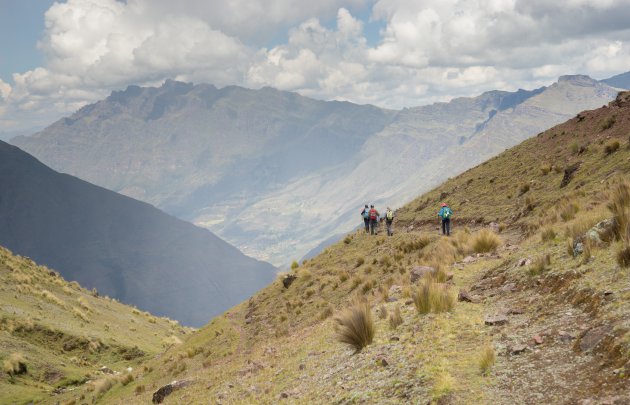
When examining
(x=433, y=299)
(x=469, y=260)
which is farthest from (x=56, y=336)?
(x=433, y=299)

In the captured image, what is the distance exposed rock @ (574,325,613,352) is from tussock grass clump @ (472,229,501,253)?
12.6 m

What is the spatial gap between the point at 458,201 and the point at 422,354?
108 ft

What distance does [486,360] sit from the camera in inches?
308

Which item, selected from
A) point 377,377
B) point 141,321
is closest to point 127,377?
point 377,377

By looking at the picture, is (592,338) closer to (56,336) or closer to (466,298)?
(466,298)

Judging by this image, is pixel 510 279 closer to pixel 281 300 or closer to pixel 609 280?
pixel 609 280

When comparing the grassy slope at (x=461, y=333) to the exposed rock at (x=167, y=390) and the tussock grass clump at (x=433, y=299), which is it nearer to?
the tussock grass clump at (x=433, y=299)

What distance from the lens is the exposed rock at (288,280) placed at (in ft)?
115

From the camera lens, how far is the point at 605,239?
11141 mm

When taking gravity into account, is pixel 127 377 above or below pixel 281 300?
below

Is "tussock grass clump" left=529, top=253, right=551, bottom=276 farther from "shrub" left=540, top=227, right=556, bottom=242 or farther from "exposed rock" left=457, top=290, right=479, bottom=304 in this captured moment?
"shrub" left=540, top=227, right=556, bottom=242

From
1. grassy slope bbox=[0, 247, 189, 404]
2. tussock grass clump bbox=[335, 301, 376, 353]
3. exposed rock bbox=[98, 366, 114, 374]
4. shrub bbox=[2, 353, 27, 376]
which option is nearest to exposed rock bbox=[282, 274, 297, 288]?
grassy slope bbox=[0, 247, 189, 404]

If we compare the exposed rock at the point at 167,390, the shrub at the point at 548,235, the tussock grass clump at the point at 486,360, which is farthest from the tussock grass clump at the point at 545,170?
the tussock grass clump at the point at 486,360

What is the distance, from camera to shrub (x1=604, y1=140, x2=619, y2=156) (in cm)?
2868
